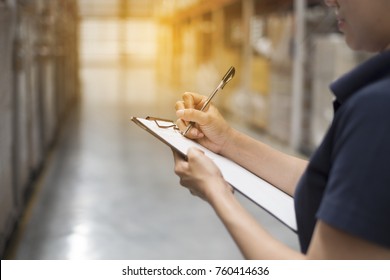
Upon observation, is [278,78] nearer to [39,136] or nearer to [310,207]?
[39,136]

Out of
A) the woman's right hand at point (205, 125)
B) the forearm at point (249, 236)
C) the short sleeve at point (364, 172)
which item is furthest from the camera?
the woman's right hand at point (205, 125)

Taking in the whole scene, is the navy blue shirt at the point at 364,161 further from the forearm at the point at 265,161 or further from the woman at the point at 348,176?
the forearm at the point at 265,161

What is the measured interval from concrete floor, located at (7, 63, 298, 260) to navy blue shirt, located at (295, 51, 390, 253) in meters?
2.28

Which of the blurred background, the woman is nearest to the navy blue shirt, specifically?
the woman

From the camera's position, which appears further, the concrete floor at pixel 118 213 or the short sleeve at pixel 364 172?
the concrete floor at pixel 118 213

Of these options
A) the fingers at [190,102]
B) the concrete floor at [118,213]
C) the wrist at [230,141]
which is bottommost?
the concrete floor at [118,213]

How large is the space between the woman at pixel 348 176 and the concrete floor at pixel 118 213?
208 centimetres

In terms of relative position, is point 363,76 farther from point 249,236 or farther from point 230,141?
point 230,141

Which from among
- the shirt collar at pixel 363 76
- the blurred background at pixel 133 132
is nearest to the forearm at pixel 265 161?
the shirt collar at pixel 363 76

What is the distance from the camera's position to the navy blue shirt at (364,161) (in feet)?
3.00

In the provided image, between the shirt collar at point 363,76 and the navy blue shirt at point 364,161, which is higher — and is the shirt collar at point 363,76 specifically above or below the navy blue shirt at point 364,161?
above

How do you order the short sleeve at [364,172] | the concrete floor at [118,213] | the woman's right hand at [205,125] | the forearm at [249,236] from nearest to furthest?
the short sleeve at [364,172], the forearm at [249,236], the woman's right hand at [205,125], the concrete floor at [118,213]

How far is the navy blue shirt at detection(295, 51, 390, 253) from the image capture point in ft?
3.00
